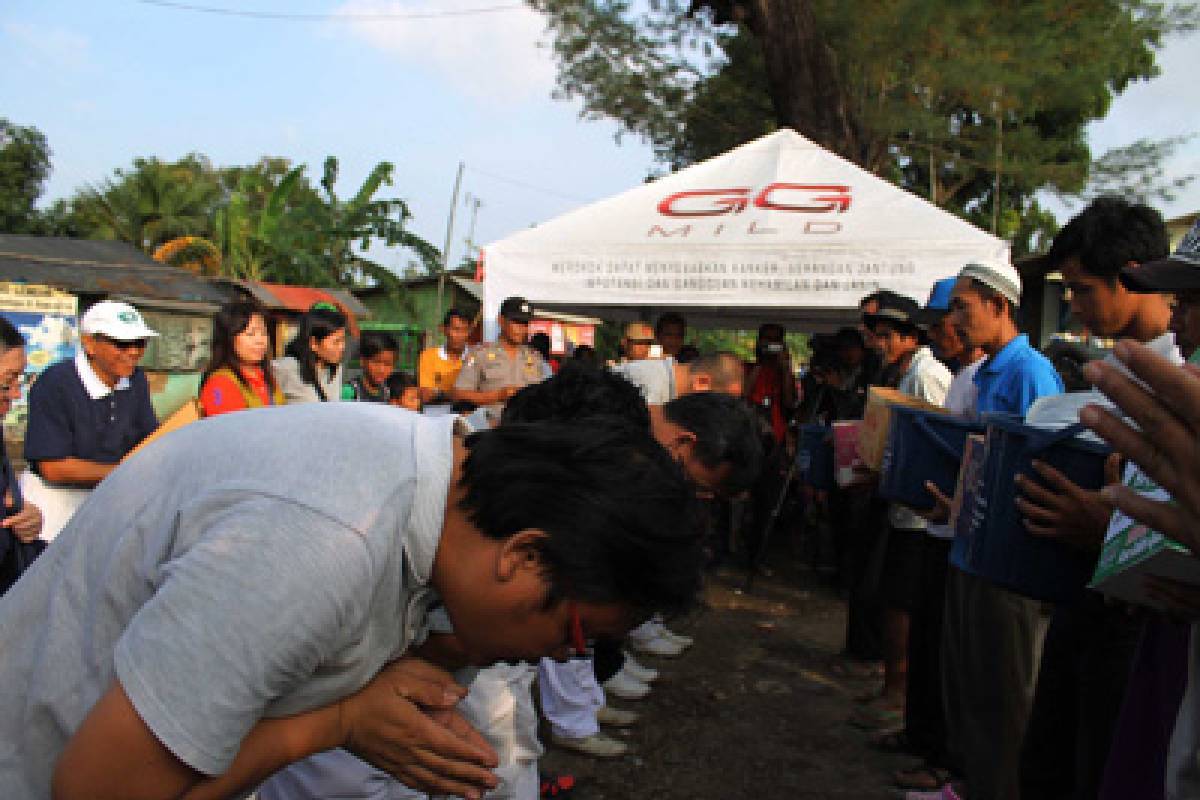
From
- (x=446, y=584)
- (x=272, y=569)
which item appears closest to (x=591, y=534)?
(x=446, y=584)

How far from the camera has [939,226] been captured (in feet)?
18.7

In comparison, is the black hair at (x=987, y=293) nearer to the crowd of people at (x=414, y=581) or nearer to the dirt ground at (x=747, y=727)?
the crowd of people at (x=414, y=581)

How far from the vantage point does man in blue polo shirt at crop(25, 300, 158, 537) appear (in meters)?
3.49

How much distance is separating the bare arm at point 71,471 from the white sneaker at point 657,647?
10.5 feet

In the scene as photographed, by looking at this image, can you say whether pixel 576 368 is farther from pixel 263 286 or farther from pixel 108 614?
pixel 263 286

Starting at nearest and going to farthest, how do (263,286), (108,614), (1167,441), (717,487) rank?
1. (1167,441)
2. (108,614)
3. (717,487)
4. (263,286)

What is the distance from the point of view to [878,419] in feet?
11.2

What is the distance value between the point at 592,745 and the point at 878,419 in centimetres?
199

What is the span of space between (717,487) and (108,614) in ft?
6.82

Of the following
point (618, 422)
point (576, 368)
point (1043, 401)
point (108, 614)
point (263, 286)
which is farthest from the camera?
point (263, 286)

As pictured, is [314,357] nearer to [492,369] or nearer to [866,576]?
[492,369]

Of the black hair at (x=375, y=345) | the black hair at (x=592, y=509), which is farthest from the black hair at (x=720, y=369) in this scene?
the black hair at (x=592, y=509)

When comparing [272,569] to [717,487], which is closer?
[272,569]

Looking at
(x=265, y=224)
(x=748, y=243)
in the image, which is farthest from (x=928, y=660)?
(x=265, y=224)
